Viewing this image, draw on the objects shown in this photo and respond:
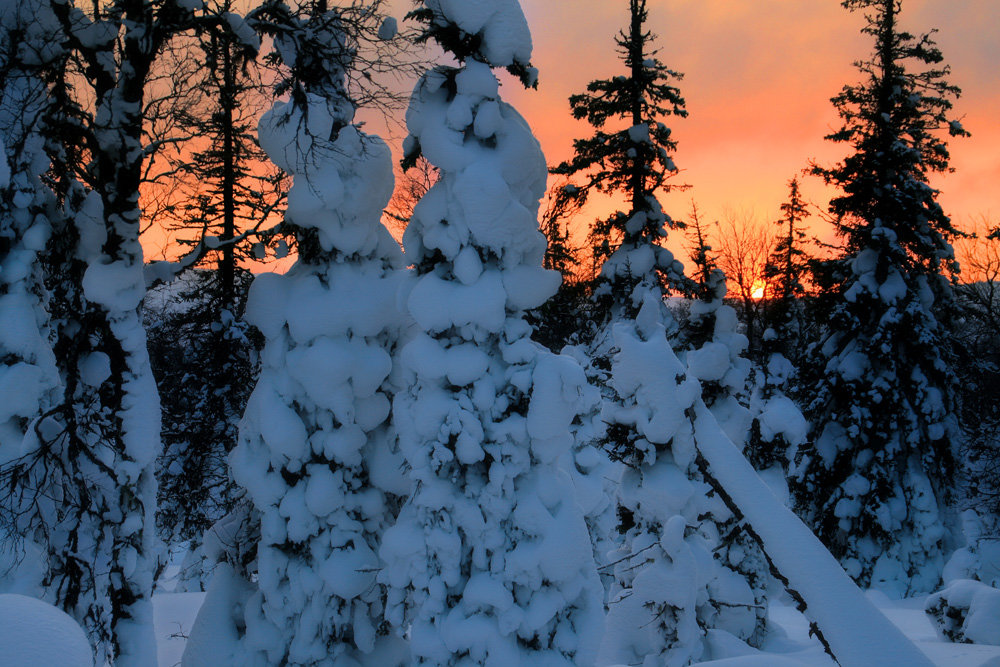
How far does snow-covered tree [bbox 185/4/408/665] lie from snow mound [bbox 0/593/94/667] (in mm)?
5016

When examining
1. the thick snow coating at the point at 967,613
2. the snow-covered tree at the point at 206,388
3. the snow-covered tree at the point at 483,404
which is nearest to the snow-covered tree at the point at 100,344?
the snow-covered tree at the point at 483,404

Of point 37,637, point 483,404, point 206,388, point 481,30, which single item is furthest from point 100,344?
point 206,388

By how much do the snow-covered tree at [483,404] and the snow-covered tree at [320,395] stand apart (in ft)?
3.24

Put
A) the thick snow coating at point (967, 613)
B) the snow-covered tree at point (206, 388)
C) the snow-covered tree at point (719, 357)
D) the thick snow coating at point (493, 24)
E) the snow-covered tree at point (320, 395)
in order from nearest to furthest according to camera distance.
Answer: the thick snow coating at point (493, 24), the snow-covered tree at point (320, 395), the thick snow coating at point (967, 613), the snow-covered tree at point (719, 357), the snow-covered tree at point (206, 388)

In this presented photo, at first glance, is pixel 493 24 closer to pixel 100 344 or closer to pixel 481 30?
pixel 481 30

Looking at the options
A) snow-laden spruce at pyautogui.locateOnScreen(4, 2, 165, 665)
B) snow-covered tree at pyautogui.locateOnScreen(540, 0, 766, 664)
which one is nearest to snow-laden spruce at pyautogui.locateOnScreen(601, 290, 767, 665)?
snow-covered tree at pyautogui.locateOnScreen(540, 0, 766, 664)

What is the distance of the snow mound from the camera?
7.15ft

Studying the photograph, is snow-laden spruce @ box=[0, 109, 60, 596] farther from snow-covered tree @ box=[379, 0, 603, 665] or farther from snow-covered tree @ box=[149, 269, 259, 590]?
snow-covered tree @ box=[149, 269, 259, 590]

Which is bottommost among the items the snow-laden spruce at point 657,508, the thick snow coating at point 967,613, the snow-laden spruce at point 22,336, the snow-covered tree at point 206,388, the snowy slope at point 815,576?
the thick snow coating at point 967,613

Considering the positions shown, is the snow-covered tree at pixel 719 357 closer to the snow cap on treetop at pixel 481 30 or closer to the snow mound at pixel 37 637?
the snow cap on treetop at pixel 481 30

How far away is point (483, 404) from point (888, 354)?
645 inches

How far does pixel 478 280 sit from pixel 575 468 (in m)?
8.82

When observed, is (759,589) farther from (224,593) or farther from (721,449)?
(721,449)

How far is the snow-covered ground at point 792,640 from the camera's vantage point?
651cm
